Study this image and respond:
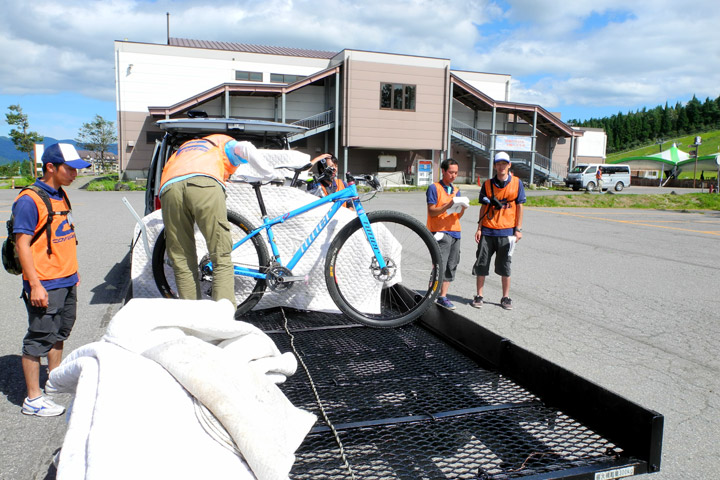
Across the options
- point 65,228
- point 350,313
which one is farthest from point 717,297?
point 65,228

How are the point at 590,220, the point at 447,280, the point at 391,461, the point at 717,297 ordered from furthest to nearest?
the point at 590,220 < the point at 717,297 < the point at 447,280 < the point at 391,461

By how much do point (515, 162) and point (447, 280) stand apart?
36.1m

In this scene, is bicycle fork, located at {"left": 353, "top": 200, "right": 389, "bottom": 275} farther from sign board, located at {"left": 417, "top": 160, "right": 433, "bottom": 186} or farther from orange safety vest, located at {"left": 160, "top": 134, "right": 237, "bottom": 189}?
sign board, located at {"left": 417, "top": 160, "right": 433, "bottom": 186}

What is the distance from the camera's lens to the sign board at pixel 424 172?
3753 centimetres

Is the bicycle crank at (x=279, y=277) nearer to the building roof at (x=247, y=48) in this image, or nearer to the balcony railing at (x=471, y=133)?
the balcony railing at (x=471, y=133)

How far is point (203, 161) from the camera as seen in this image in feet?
11.8

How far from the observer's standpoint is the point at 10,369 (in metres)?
4.11

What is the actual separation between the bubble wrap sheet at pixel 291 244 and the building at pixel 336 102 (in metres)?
30.7

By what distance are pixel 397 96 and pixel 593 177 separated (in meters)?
15.5

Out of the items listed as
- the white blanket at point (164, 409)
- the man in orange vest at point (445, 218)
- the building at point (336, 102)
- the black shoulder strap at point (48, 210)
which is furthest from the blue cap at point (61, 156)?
the building at point (336, 102)

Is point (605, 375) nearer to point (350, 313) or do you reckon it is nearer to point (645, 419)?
point (350, 313)

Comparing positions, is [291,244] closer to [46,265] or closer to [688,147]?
[46,265]

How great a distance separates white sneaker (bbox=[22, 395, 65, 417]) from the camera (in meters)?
3.32

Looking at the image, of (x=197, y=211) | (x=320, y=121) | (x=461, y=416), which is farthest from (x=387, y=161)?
(x=461, y=416)
